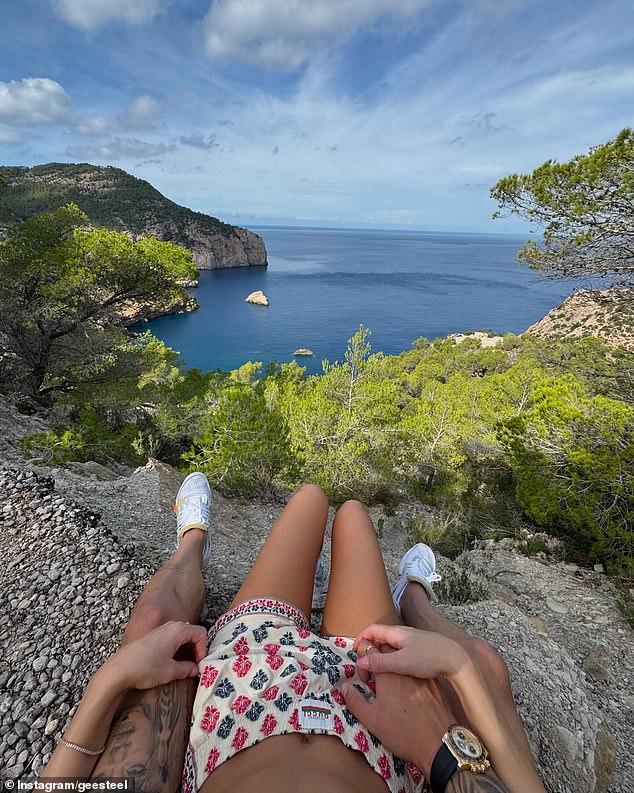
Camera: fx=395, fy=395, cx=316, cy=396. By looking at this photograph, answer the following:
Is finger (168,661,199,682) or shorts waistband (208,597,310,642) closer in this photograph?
finger (168,661,199,682)

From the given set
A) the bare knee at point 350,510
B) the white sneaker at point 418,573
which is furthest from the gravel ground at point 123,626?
the bare knee at point 350,510

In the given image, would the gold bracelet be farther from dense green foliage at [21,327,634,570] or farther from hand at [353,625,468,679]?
dense green foliage at [21,327,634,570]

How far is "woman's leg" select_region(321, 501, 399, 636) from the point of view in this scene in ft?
5.37

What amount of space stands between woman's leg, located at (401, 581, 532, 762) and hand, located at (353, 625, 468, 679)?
0.27 ft

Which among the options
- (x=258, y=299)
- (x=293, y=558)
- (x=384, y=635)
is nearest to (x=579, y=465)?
(x=293, y=558)

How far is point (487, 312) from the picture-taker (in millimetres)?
54875

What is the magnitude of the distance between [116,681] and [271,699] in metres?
0.46

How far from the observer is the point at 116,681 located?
3.70ft

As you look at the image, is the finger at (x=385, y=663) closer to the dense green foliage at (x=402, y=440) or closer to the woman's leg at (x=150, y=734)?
the woman's leg at (x=150, y=734)

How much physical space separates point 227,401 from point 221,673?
475 cm

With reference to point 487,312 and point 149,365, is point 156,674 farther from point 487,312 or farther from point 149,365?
point 487,312

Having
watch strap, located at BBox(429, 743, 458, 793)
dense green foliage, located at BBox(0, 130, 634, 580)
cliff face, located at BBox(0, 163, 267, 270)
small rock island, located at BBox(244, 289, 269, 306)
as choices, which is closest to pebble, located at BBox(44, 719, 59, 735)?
watch strap, located at BBox(429, 743, 458, 793)

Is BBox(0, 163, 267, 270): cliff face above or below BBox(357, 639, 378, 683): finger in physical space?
above

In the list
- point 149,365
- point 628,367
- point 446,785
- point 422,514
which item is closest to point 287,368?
point 149,365
